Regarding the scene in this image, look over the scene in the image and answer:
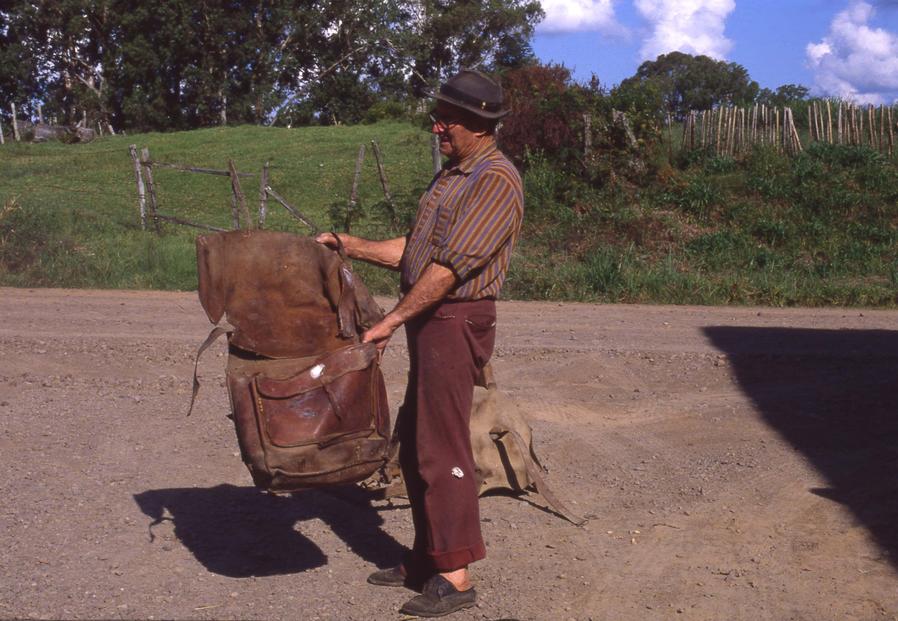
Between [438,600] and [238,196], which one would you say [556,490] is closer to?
[438,600]

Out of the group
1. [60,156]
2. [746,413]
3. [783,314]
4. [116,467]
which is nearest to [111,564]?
[116,467]

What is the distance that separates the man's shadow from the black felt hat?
203 centimetres

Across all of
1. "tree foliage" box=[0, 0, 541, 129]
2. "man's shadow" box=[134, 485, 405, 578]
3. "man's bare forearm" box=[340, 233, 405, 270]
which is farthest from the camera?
"tree foliage" box=[0, 0, 541, 129]

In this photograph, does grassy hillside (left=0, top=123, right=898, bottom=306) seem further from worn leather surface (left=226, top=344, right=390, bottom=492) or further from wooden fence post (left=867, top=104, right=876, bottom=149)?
worn leather surface (left=226, top=344, right=390, bottom=492)

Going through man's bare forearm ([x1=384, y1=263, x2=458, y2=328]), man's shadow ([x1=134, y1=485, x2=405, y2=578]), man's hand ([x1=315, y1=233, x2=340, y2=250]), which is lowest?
man's shadow ([x1=134, y1=485, x2=405, y2=578])

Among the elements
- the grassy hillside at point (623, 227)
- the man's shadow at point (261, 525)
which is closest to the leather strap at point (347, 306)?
the man's shadow at point (261, 525)

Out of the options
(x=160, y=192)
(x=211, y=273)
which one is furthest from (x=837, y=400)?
(x=160, y=192)

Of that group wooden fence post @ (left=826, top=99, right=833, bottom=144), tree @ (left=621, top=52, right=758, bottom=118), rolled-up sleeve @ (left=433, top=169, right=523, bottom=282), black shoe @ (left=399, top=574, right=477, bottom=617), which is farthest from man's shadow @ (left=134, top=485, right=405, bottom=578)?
tree @ (left=621, top=52, right=758, bottom=118)

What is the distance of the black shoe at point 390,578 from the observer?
15.2ft

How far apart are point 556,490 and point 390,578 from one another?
1.66 m

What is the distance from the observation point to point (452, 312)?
413 cm

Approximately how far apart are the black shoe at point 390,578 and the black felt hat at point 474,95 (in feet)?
6.13

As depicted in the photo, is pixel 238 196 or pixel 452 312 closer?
pixel 452 312

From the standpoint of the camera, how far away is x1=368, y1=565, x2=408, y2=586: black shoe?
4.63 metres
